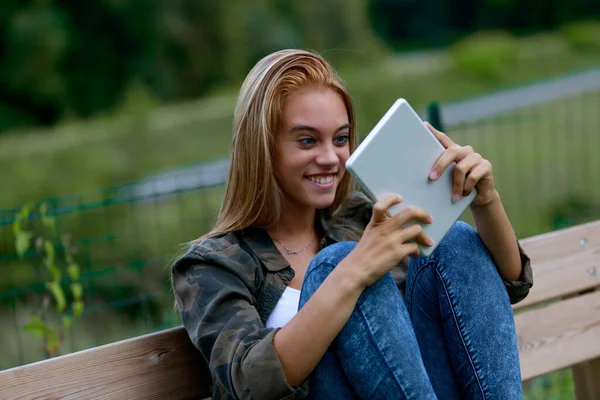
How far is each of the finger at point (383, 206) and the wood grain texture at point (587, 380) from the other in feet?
4.20

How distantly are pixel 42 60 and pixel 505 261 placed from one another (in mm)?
17769

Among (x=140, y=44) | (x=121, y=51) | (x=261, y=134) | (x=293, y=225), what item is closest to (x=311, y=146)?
(x=261, y=134)

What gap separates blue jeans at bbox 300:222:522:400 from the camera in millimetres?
1701

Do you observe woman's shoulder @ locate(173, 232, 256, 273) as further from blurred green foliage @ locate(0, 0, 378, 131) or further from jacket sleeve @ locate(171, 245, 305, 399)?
blurred green foliage @ locate(0, 0, 378, 131)

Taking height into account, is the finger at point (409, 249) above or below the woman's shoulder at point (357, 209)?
above

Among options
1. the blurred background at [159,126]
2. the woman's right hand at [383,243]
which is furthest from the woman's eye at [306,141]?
the blurred background at [159,126]

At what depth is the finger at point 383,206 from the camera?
170cm

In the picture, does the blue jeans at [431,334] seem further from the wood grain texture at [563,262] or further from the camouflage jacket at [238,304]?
the wood grain texture at [563,262]

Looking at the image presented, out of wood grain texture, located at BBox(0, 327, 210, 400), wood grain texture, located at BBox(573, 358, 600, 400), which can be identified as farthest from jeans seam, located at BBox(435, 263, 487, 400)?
wood grain texture, located at BBox(573, 358, 600, 400)

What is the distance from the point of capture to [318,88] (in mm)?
1957

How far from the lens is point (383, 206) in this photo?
5.57 ft

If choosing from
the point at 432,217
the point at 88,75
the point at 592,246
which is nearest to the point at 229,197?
the point at 432,217

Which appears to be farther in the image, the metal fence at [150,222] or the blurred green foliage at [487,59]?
the blurred green foliage at [487,59]

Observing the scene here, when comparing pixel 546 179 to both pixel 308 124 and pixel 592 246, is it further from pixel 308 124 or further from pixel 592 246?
pixel 308 124
